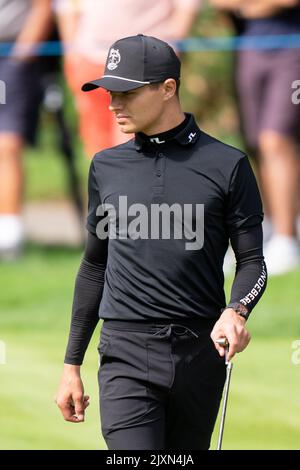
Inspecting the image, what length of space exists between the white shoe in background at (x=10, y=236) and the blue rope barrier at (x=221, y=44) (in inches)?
73.2

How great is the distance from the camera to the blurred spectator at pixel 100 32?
498 inches

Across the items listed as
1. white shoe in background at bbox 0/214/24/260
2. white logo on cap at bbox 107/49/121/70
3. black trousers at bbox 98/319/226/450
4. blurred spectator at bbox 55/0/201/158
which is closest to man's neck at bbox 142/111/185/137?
white logo on cap at bbox 107/49/121/70

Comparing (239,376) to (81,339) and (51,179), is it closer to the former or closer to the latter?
(81,339)

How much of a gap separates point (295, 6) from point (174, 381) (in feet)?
28.9

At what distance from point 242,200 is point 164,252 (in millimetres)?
336

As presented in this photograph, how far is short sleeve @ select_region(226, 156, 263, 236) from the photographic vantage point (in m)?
4.32

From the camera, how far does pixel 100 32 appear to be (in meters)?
13.0

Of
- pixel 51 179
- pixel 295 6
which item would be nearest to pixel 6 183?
pixel 51 179

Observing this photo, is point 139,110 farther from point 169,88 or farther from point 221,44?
point 221,44

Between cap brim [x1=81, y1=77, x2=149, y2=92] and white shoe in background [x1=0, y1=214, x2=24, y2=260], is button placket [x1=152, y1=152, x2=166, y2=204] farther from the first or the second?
white shoe in background [x1=0, y1=214, x2=24, y2=260]

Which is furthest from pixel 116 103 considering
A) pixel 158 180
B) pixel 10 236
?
pixel 10 236
